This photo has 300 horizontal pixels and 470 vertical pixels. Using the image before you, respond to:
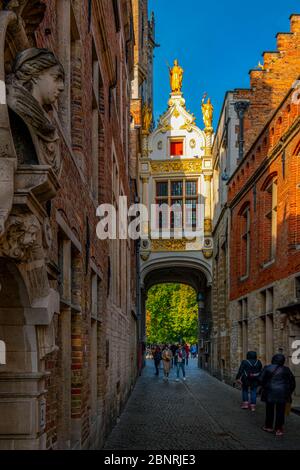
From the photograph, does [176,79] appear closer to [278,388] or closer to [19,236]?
[278,388]

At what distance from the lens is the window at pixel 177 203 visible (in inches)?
1389

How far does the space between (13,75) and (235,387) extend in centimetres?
2147

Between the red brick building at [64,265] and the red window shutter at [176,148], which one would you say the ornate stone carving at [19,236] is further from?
the red window shutter at [176,148]

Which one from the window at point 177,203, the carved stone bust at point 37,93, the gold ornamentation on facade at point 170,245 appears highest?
the window at point 177,203

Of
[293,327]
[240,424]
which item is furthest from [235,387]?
[240,424]

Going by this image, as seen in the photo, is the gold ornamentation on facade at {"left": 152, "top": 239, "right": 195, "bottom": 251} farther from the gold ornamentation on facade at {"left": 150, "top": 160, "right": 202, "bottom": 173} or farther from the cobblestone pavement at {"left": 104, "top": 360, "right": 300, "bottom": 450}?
the cobblestone pavement at {"left": 104, "top": 360, "right": 300, "bottom": 450}

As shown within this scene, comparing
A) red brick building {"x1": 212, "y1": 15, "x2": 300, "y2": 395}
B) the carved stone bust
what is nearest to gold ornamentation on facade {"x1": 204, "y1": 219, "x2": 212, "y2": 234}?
red brick building {"x1": 212, "y1": 15, "x2": 300, "y2": 395}

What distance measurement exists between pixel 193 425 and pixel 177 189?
76.0ft

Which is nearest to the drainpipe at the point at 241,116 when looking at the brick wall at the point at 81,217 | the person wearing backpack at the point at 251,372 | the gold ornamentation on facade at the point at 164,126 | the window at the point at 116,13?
the gold ornamentation on facade at the point at 164,126

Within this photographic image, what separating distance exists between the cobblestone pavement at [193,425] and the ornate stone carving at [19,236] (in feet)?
24.7

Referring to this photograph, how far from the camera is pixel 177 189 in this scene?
36000 millimetres
